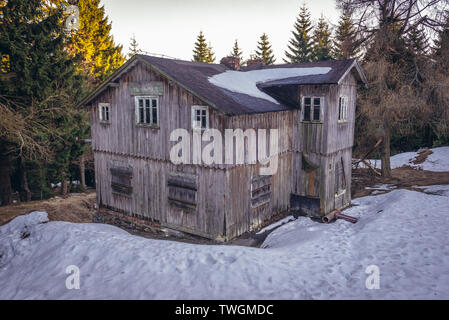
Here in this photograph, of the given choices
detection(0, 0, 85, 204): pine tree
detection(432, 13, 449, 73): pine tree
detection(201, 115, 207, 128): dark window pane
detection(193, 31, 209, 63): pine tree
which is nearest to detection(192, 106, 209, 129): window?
detection(201, 115, 207, 128): dark window pane

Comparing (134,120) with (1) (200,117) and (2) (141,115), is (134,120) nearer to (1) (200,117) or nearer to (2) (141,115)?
(2) (141,115)

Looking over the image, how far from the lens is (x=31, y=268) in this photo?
35.4 feet

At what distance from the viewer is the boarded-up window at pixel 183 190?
562 inches

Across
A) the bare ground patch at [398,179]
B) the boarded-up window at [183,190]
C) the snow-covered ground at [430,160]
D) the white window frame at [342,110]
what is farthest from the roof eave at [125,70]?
the snow-covered ground at [430,160]

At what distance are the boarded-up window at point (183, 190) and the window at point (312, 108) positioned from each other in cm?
698

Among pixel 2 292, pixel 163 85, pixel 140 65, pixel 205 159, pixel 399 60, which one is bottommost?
pixel 2 292

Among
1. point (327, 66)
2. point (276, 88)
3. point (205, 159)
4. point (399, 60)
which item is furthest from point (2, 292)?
point (399, 60)

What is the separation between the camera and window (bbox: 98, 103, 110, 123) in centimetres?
1703

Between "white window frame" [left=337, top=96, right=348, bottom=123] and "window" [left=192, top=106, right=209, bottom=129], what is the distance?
7.75 m

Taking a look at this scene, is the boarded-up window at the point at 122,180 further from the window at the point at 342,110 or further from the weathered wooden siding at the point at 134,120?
the window at the point at 342,110

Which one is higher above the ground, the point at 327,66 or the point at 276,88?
the point at 327,66

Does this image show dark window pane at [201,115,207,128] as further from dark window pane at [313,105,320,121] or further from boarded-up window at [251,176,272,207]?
dark window pane at [313,105,320,121]
